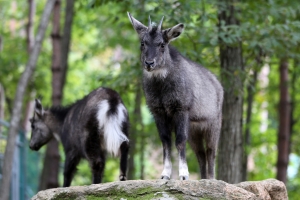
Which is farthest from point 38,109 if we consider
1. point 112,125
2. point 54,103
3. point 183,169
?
point 183,169

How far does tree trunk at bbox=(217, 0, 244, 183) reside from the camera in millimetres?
11570

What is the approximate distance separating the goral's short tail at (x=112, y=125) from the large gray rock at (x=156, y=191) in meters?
2.11

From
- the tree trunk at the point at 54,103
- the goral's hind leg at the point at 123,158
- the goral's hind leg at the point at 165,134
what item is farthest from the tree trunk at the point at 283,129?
the goral's hind leg at the point at 165,134

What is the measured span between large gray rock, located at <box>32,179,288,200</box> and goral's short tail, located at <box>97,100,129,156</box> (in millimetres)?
2111

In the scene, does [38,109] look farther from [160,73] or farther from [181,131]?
[181,131]

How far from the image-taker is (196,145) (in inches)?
378

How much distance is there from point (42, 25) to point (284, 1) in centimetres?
475

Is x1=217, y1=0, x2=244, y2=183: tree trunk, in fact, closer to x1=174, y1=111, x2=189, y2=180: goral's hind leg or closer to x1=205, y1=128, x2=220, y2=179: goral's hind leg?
x1=205, y1=128, x2=220, y2=179: goral's hind leg

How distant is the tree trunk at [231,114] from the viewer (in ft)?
38.0

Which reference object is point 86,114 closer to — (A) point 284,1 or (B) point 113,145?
(B) point 113,145

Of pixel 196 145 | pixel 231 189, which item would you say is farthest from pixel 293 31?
pixel 231 189

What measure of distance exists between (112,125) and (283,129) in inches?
287

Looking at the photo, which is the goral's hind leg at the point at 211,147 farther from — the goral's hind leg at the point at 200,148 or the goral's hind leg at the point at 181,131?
the goral's hind leg at the point at 181,131

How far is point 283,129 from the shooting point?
15680mm
